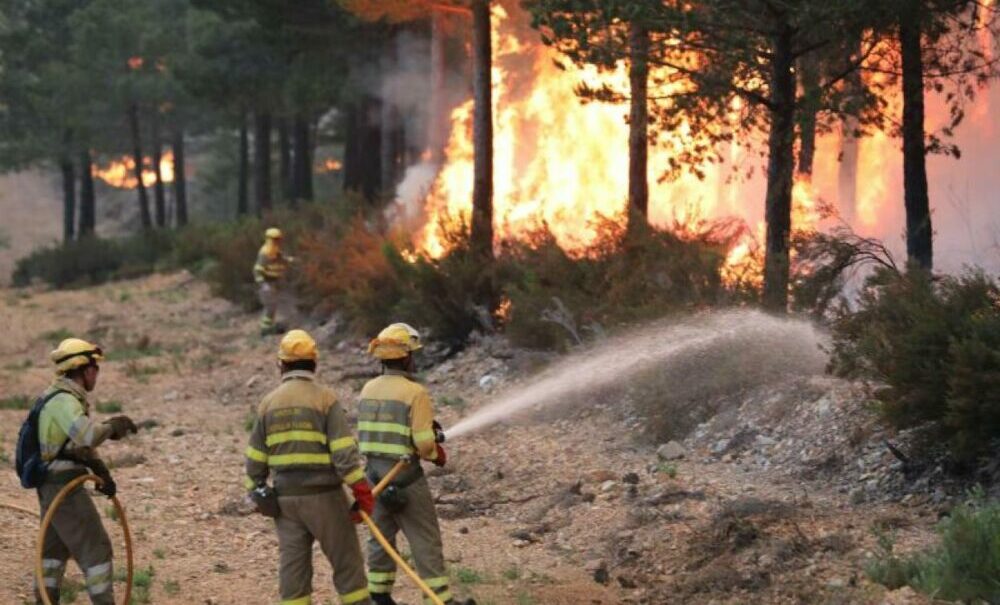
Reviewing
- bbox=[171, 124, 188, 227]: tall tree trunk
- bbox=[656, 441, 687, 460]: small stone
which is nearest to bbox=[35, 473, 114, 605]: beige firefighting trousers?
bbox=[656, 441, 687, 460]: small stone

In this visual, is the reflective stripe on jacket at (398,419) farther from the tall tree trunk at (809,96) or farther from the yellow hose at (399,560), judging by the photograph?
the tall tree trunk at (809,96)

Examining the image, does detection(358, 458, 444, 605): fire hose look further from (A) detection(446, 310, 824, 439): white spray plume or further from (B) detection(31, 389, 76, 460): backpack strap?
(A) detection(446, 310, 824, 439): white spray plume

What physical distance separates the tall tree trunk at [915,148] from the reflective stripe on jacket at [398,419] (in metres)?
7.56

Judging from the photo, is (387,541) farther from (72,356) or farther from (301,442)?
(72,356)

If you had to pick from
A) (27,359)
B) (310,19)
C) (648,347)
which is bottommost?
(27,359)

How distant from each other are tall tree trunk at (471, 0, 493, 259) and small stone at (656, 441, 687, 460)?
7563mm

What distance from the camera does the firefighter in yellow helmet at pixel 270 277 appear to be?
76.0 ft

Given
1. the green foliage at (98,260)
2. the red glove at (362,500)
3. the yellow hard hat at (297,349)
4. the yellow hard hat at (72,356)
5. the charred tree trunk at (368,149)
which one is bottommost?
the green foliage at (98,260)

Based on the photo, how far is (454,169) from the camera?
92.4 ft

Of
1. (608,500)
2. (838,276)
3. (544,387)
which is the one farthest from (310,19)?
(608,500)

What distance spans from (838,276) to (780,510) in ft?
14.4

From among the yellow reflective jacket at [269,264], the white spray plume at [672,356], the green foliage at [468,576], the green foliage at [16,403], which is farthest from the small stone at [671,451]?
the yellow reflective jacket at [269,264]

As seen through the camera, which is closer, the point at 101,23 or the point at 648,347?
the point at 648,347

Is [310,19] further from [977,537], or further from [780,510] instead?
[977,537]
